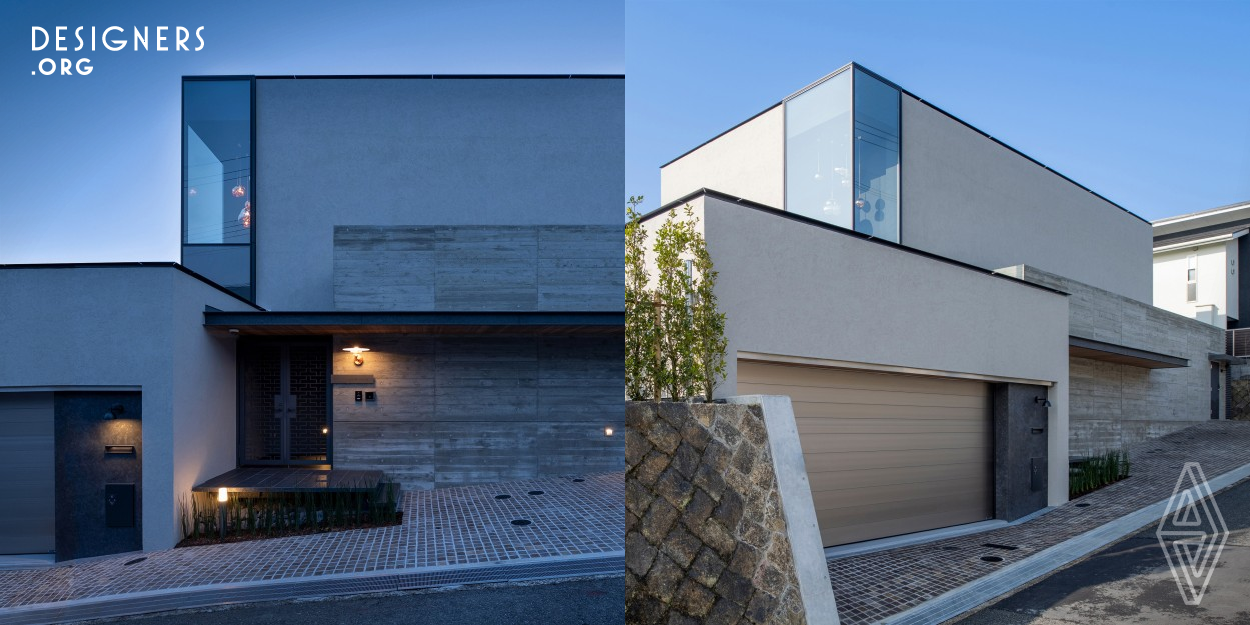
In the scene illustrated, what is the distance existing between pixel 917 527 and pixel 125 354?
7.78m

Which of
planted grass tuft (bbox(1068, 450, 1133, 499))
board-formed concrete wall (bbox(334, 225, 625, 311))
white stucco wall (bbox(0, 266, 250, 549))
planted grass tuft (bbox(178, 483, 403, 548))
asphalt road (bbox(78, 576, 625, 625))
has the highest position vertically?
board-formed concrete wall (bbox(334, 225, 625, 311))

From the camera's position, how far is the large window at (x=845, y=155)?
898 cm

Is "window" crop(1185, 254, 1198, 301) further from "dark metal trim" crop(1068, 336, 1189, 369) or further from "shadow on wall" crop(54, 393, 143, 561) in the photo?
"shadow on wall" crop(54, 393, 143, 561)

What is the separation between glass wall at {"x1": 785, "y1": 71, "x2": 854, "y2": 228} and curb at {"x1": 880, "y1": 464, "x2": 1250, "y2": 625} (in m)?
4.69

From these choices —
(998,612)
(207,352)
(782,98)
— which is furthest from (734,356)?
(782,98)

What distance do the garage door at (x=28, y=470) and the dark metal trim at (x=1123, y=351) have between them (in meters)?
12.2

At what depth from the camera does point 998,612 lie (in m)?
4.89

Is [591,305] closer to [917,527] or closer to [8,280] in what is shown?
[8,280]

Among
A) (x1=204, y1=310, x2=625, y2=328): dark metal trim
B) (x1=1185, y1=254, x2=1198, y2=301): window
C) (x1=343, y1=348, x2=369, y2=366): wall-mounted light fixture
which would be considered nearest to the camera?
(x1=204, y1=310, x2=625, y2=328): dark metal trim

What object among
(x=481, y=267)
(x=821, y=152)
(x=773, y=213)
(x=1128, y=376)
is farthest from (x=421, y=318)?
(x=1128, y=376)

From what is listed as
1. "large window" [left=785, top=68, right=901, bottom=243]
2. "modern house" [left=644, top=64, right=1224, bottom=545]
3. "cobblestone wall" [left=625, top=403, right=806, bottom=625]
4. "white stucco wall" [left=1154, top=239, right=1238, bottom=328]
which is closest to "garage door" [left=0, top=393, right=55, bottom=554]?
"cobblestone wall" [left=625, top=403, right=806, bottom=625]

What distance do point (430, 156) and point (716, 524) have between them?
2.71 meters

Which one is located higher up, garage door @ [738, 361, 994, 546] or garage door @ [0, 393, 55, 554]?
garage door @ [0, 393, 55, 554]

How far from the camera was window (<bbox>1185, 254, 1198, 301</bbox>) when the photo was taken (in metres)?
18.7
